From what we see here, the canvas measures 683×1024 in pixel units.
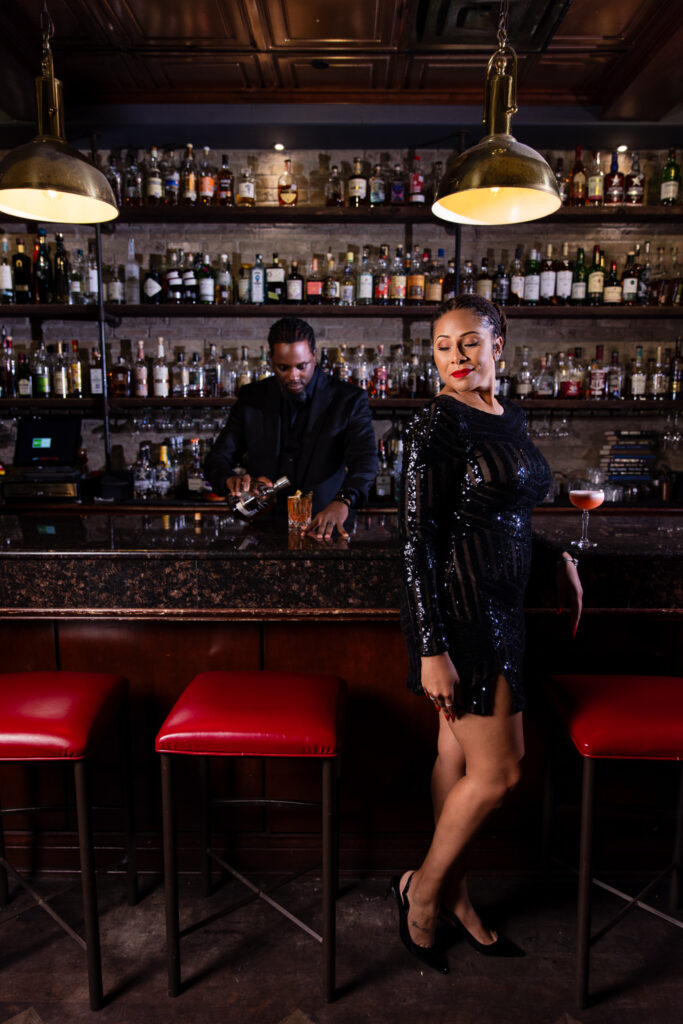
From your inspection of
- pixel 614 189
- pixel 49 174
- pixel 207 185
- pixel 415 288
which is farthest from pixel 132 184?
pixel 614 189

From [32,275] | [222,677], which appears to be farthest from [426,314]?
[222,677]

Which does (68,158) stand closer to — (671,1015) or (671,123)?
(671,1015)

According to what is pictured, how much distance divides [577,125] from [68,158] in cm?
300

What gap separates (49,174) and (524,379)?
118 inches

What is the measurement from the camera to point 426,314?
4.16m

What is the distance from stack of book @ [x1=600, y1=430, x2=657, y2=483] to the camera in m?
4.39

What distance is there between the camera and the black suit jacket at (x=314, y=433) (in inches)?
122

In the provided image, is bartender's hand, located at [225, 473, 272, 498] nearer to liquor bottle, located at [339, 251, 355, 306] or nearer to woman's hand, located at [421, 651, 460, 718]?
woman's hand, located at [421, 651, 460, 718]

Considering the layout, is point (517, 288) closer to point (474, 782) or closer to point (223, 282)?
point (223, 282)

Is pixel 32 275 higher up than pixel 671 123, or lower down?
lower down

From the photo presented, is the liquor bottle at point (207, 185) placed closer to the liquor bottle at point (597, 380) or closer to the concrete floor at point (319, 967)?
the liquor bottle at point (597, 380)

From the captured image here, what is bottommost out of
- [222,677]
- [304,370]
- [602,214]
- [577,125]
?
[222,677]

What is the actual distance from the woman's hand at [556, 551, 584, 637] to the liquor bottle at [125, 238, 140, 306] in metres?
3.45

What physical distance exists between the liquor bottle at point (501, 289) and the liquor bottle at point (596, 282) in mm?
508
